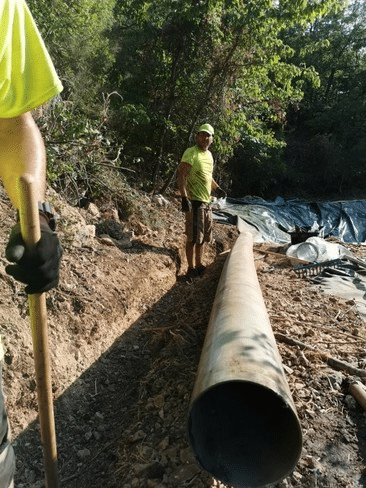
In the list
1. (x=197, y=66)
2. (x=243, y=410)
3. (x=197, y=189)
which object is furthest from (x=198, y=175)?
(x=243, y=410)

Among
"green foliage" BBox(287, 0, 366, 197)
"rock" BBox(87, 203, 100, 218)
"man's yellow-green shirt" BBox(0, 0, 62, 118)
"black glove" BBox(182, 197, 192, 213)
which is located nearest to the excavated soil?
"rock" BBox(87, 203, 100, 218)

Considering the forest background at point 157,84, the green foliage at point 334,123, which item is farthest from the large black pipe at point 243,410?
the green foliage at point 334,123

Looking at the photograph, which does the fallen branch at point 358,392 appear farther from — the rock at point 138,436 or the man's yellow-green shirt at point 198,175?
the man's yellow-green shirt at point 198,175

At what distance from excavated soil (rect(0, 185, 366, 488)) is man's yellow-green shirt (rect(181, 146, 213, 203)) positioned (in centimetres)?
134

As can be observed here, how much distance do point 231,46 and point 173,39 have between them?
1.24m

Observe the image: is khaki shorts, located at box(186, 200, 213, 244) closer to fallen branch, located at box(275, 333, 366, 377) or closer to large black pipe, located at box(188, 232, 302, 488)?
fallen branch, located at box(275, 333, 366, 377)

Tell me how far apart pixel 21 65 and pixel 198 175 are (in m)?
4.85

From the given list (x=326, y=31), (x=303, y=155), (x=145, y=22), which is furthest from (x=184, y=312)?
(x=326, y=31)

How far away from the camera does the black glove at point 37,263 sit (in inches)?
57.9

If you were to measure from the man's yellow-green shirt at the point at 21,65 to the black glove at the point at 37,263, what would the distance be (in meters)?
0.48

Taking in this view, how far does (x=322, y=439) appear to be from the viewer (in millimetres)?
2494

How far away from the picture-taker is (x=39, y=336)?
1724mm

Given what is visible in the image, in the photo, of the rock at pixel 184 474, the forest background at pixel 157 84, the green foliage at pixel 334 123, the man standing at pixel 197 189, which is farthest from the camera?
the green foliage at pixel 334 123

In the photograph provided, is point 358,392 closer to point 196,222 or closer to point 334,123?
point 196,222
